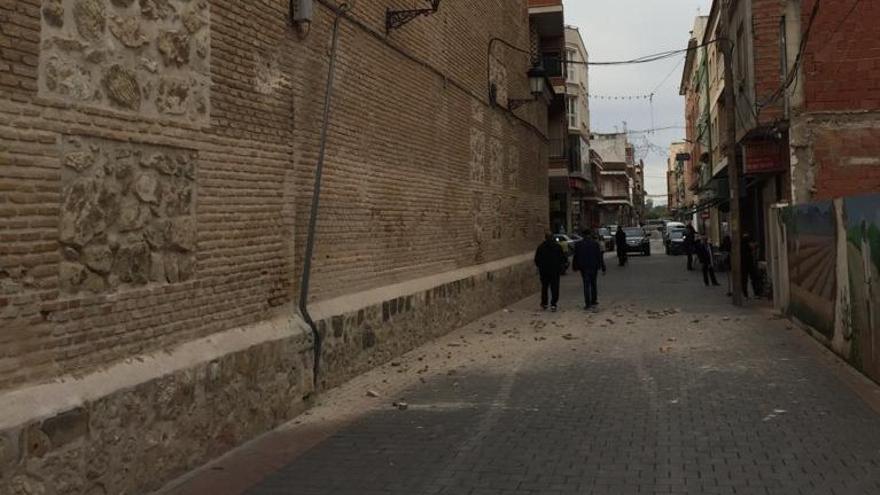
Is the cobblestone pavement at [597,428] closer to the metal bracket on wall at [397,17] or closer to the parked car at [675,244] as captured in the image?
the metal bracket on wall at [397,17]

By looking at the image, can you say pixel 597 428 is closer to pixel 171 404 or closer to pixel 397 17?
pixel 171 404

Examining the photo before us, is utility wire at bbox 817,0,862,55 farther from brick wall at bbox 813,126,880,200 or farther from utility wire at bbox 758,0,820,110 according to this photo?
brick wall at bbox 813,126,880,200

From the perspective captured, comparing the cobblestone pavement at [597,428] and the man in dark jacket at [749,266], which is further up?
the man in dark jacket at [749,266]

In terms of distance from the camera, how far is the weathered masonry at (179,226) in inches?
175

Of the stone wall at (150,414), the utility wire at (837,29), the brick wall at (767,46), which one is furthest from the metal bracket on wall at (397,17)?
the utility wire at (837,29)

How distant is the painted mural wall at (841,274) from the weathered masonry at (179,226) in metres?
5.57

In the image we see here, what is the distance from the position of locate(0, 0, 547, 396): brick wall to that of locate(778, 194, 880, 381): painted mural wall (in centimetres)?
573

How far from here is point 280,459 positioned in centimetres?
588

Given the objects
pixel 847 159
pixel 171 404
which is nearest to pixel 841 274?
pixel 847 159

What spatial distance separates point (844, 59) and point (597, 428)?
12315 mm

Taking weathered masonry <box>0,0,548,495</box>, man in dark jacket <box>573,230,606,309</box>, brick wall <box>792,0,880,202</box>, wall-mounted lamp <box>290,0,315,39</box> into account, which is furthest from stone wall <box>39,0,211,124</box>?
brick wall <box>792,0,880,202</box>

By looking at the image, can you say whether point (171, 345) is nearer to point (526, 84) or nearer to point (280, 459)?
point (280, 459)

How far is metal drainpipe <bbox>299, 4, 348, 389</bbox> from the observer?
25.6 ft

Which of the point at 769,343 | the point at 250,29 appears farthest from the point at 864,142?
the point at 250,29
